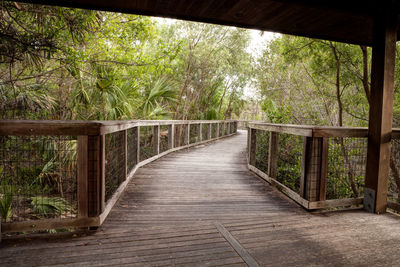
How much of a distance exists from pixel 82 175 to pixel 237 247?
1.60 m

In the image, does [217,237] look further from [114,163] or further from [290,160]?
[290,160]

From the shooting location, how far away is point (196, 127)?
33.6ft

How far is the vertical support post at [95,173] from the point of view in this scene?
236cm

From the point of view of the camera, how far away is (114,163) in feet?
11.5

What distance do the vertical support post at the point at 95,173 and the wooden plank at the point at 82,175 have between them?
0.09 feet

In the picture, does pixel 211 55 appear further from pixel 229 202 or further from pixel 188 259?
pixel 188 259

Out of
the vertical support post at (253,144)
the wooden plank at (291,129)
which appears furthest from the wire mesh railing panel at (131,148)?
the vertical support post at (253,144)

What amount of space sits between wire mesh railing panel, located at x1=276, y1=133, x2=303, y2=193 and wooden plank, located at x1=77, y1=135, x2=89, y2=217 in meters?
3.78

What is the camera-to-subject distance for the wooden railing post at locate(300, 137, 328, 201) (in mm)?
3066

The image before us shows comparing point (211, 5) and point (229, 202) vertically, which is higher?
point (211, 5)

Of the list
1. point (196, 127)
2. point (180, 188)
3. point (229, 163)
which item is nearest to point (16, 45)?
point (180, 188)

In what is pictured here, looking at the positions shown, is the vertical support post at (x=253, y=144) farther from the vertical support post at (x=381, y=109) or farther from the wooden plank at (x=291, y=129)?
the vertical support post at (x=381, y=109)

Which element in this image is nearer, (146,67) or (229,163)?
(146,67)

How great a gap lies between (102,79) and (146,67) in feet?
4.24
